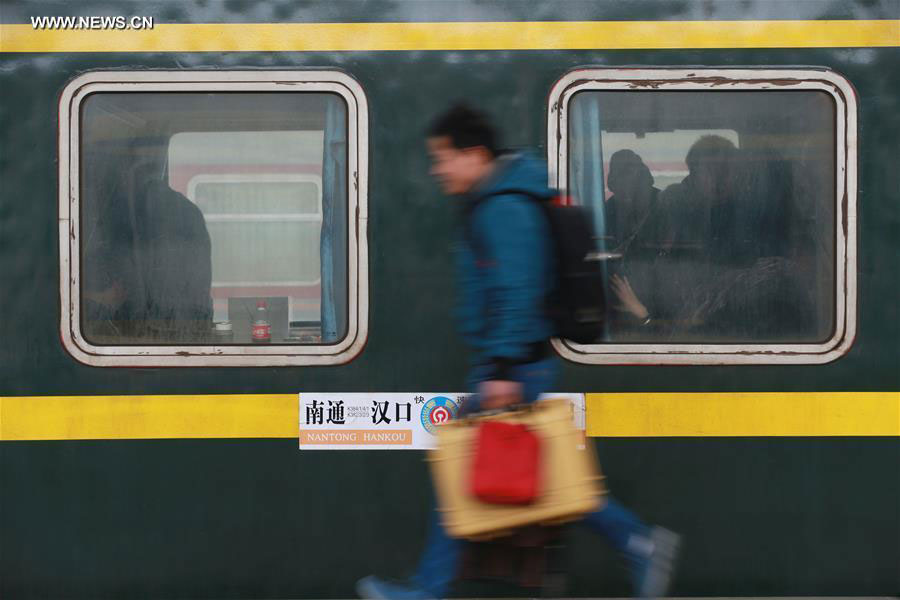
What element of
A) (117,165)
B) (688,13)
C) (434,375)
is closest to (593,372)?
(434,375)

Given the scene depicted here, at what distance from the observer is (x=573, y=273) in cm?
286

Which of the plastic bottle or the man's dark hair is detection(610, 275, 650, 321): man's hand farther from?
the plastic bottle

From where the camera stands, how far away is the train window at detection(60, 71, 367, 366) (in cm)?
365

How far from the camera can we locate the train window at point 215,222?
12.0 ft

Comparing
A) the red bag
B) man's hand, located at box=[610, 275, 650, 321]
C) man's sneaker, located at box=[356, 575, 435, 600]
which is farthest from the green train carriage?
the red bag

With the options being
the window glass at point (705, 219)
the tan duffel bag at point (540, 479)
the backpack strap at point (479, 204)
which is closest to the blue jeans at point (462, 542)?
the tan duffel bag at point (540, 479)

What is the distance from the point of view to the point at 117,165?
367cm

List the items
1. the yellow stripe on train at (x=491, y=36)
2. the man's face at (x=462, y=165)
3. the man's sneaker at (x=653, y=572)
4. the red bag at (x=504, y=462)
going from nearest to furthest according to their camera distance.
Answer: the red bag at (x=504, y=462) → the man's face at (x=462, y=165) → the man's sneaker at (x=653, y=572) → the yellow stripe on train at (x=491, y=36)

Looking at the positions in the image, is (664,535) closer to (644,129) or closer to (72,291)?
(644,129)

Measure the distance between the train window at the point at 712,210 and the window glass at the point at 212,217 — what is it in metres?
0.86

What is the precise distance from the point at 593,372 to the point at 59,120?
214cm

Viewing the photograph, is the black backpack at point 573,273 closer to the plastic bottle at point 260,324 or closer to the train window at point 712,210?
the train window at point 712,210

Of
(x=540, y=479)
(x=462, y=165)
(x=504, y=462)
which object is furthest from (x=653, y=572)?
A: (x=462, y=165)

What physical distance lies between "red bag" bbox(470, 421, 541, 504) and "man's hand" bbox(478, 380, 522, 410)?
6cm
